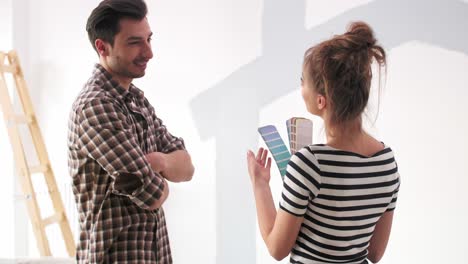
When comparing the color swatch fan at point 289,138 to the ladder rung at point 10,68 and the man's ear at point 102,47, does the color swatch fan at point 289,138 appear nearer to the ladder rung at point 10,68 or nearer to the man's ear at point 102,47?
the man's ear at point 102,47

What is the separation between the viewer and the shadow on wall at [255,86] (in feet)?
8.47

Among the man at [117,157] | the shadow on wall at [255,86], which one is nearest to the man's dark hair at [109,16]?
the man at [117,157]

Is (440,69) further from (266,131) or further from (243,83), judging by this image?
(266,131)

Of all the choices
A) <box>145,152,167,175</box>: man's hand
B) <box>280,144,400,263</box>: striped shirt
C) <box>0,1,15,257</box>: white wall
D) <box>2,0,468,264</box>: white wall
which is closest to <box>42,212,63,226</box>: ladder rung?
<box>2,0,468,264</box>: white wall

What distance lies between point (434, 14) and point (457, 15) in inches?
4.3

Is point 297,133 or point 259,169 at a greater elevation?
point 297,133

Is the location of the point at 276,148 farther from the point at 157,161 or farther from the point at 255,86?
the point at 255,86

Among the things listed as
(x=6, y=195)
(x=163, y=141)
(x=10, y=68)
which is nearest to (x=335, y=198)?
(x=163, y=141)

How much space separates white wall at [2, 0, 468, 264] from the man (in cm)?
141

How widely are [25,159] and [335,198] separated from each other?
2.19 meters

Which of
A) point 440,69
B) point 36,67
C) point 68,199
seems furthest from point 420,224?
point 36,67

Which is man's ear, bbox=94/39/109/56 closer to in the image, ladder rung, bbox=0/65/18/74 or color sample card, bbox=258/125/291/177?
color sample card, bbox=258/125/291/177

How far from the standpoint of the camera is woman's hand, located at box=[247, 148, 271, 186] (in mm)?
1325

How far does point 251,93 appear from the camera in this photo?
292 centimetres
